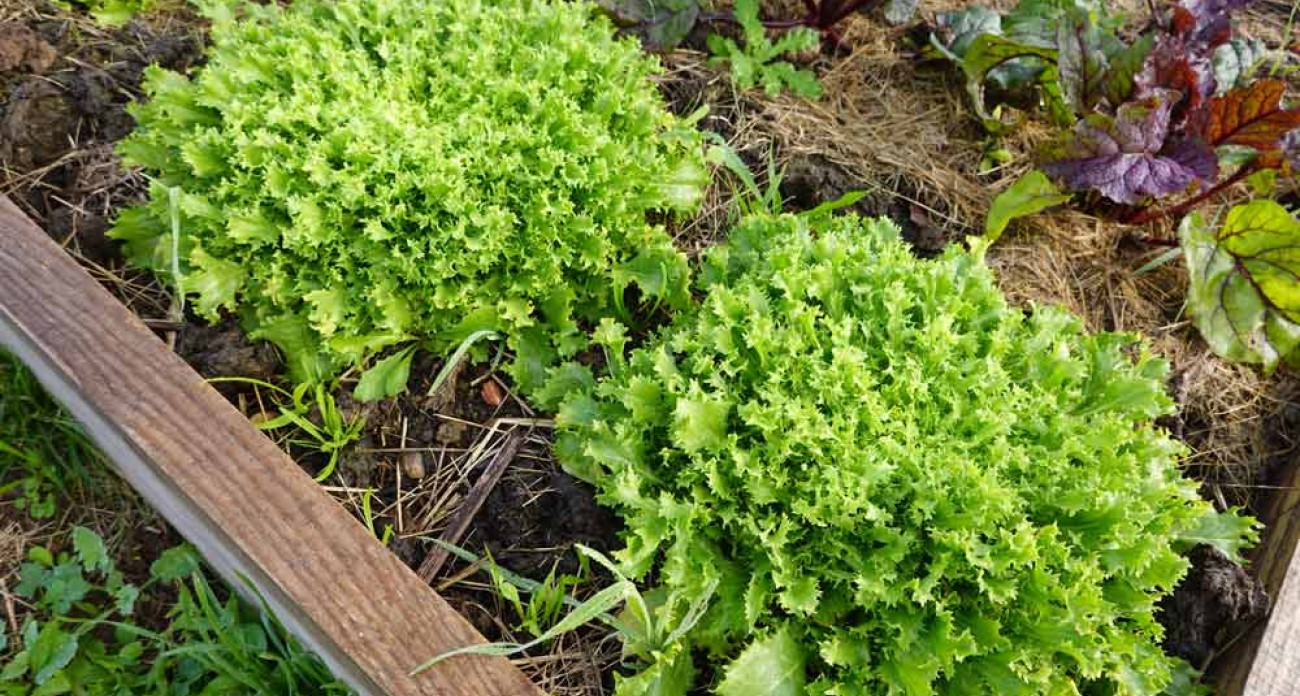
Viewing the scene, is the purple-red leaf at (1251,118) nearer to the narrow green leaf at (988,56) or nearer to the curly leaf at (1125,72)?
the curly leaf at (1125,72)

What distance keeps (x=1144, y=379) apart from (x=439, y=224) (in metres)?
1.77

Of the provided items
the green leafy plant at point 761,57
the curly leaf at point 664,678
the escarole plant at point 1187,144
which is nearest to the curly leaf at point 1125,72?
the escarole plant at point 1187,144

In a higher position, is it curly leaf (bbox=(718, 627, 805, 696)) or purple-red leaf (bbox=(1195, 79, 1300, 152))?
purple-red leaf (bbox=(1195, 79, 1300, 152))

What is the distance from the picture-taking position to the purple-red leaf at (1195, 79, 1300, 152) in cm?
274

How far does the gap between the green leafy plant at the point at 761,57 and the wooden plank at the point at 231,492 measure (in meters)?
1.97

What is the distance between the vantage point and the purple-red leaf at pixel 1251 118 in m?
2.74

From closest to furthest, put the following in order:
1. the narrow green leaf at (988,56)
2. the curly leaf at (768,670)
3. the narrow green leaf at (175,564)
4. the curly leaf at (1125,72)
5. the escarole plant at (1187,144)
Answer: the curly leaf at (768,670), the narrow green leaf at (175,564), the escarole plant at (1187,144), the curly leaf at (1125,72), the narrow green leaf at (988,56)

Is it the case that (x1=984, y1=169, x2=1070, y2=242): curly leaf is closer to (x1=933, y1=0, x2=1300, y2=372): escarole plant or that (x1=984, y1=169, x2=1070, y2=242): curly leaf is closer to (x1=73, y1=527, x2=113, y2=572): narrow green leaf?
(x1=933, y1=0, x2=1300, y2=372): escarole plant

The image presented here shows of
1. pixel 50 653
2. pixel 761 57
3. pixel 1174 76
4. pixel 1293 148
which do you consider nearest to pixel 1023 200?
pixel 1174 76

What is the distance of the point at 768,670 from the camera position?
195 cm

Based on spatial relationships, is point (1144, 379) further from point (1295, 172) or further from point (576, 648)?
point (576, 648)

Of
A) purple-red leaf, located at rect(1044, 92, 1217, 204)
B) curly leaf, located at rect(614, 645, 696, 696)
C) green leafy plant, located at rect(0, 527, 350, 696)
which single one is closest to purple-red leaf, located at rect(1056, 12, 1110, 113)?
purple-red leaf, located at rect(1044, 92, 1217, 204)

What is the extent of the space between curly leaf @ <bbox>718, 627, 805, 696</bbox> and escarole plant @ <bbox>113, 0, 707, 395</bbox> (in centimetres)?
96

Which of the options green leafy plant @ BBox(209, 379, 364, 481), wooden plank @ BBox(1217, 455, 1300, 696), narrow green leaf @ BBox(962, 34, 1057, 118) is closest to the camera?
wooden plank @ BBox(1217, 455, 1300, 696)
